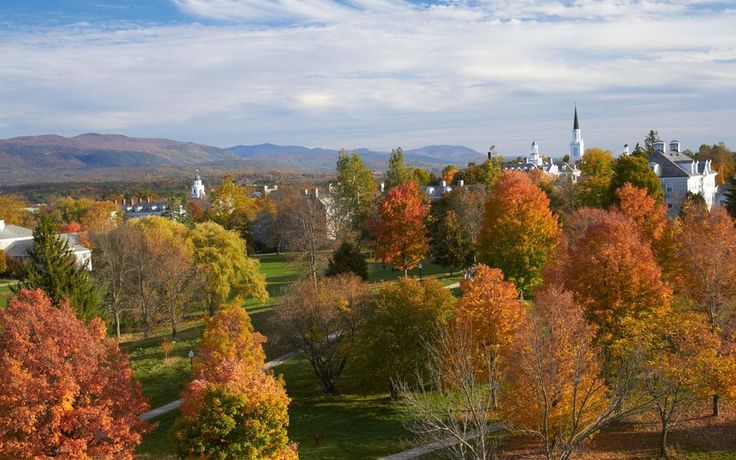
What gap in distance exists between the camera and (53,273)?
104 ft

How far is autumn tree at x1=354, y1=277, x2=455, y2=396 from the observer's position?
28469 mm

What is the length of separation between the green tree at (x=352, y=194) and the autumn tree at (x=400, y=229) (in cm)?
1126

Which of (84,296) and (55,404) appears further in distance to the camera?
(84,296)

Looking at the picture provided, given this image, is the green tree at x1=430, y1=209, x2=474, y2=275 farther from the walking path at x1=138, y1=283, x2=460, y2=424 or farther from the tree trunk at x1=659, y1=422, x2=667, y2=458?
the tree trunk at x1=659, y1=422, x2=667, y2=458

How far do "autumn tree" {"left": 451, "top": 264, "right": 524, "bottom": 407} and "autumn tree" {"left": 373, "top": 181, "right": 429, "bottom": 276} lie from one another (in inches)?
837

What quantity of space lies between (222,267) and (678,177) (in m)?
46.3

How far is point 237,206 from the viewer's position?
87.0 meters

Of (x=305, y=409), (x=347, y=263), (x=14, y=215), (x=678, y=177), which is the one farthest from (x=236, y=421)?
(x=14, y=215)

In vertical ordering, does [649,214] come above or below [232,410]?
above

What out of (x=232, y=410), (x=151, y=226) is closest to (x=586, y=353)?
(x=232, y=410)

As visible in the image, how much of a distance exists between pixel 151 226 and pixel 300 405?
24.1 meters

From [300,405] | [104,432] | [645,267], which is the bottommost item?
[300,405]

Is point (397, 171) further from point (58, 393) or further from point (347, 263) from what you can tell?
point (58, 393)

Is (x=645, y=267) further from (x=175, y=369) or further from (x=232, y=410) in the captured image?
(x=175, y=369)
